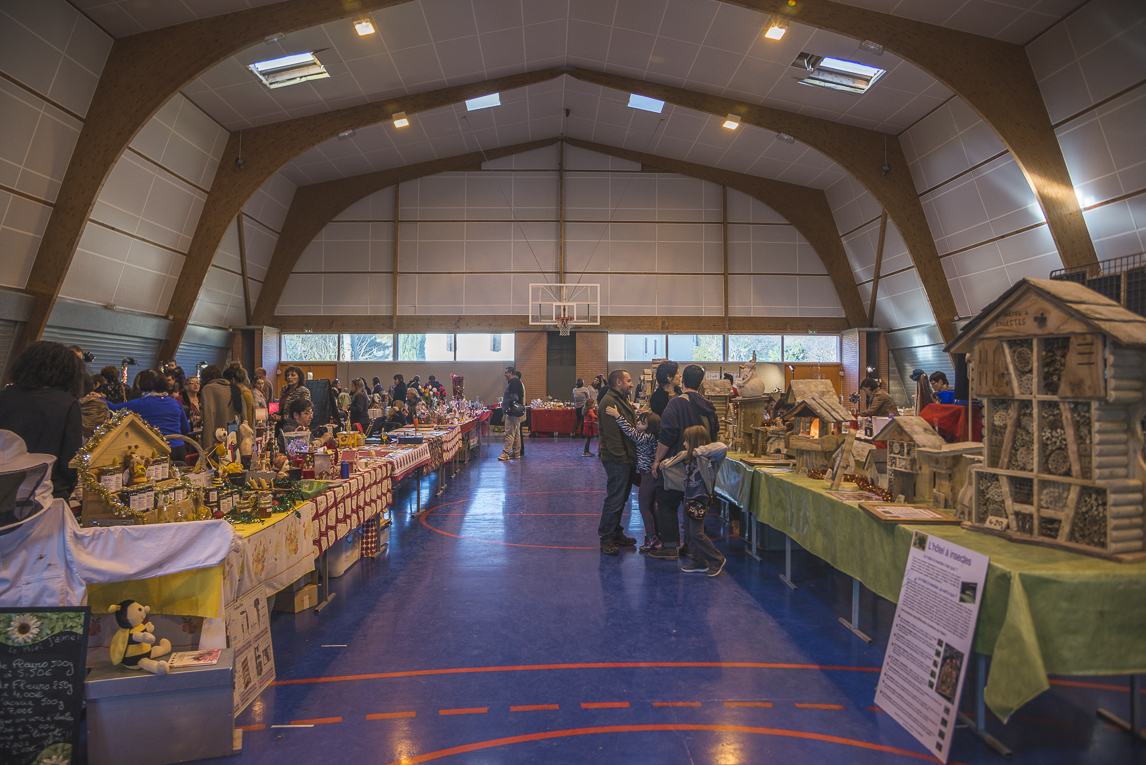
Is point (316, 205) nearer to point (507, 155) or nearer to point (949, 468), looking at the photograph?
point (507, 155)

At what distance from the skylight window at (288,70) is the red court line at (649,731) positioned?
418 inches

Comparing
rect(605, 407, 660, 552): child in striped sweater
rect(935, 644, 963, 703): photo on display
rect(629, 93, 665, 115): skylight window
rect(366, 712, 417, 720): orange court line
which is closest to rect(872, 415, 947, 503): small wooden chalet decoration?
rect(935, 644, 963, 703): photo on display

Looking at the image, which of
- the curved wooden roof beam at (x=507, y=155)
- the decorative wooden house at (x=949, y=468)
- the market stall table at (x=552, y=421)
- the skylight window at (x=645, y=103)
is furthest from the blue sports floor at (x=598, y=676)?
the curved wooden roof beam at (x=507, y=155)

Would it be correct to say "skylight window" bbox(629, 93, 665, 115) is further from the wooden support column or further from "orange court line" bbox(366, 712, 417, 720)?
"orange court line" bbox(366, 712, 417, 720)

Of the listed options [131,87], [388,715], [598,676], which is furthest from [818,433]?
[131,87]

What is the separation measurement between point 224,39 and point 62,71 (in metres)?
2.03

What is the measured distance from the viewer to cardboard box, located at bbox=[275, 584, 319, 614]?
A: 3635 millimetres

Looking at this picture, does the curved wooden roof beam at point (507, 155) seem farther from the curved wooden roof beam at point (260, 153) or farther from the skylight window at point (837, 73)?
the skylight window at point (837, 73)

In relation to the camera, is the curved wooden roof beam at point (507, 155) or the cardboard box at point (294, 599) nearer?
the cardboard box at point (294, 599)

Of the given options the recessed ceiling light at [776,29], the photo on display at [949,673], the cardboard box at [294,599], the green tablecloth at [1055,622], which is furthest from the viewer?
the recessed ceiling light at [776,29]

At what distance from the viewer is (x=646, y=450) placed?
188 inches

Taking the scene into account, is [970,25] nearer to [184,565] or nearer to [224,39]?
[224,39]

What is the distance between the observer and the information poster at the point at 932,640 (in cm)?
208

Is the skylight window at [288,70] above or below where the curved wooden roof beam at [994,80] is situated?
above
